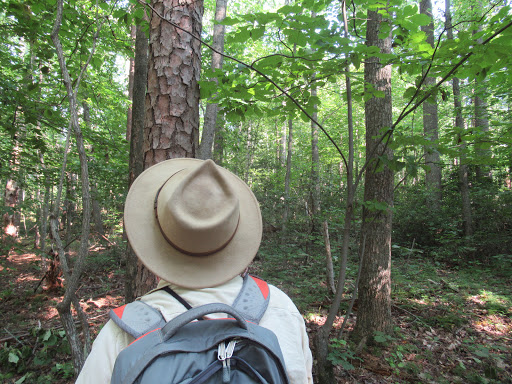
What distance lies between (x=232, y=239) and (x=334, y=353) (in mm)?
2693

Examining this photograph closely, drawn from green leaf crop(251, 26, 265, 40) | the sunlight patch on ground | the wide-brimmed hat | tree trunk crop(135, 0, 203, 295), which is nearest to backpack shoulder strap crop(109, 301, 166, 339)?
the wide-brimmed hat

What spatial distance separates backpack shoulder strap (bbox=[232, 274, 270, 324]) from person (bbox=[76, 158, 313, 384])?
4cm

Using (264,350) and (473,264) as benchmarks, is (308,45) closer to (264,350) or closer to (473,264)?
(264,350)

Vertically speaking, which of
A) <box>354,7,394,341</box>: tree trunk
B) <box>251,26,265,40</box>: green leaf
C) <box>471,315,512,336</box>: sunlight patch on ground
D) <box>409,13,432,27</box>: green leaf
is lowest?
<box>471,315,512,336</box>: sunlight patch on ground

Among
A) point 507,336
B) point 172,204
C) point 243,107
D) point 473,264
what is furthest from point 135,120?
point 473,264

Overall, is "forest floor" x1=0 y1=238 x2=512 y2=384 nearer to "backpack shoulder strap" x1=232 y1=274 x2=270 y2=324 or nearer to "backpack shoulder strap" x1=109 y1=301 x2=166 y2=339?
"backpack shoulder strap" x1=232 y1=274 x2=270 y2=324


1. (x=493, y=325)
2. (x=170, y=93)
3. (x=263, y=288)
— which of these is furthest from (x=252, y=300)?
(x=493, y=325)

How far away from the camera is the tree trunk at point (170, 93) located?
2.01 metres

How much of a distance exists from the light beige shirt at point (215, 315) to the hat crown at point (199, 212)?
0.18 m

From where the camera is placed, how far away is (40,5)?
116 inches

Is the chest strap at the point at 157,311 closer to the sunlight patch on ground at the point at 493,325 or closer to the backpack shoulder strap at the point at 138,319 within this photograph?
the backpack shoulder strap at the point at 138,319

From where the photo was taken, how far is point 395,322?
4.29m

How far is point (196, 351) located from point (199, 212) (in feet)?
1.52

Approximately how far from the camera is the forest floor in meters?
3.27
